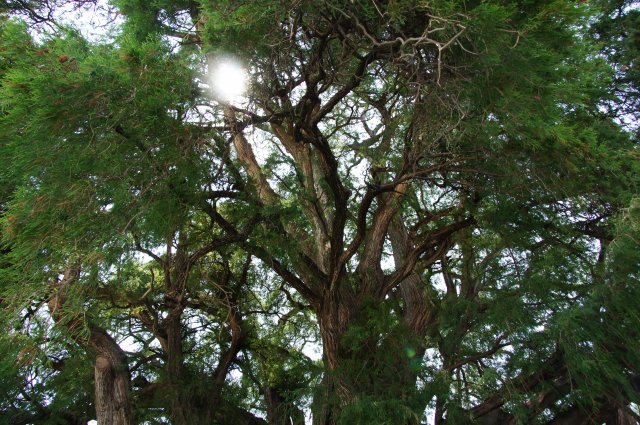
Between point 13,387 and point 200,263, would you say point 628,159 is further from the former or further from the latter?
point 13,387

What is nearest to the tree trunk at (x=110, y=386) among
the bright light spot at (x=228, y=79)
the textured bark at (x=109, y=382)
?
the textured bark at (x=109, y=382)

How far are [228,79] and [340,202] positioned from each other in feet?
5.36

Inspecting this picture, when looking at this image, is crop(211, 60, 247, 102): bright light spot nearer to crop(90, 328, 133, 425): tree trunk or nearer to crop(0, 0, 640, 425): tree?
crop(0, 0, 640, 425): tree

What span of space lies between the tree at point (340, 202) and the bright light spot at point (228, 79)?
91mm

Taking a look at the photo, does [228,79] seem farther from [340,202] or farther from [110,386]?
[110,386]

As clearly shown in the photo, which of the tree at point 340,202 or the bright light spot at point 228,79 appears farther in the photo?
the bright light spot at point 228,79

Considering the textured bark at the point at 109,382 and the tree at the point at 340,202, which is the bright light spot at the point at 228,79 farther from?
the textured bark at the point at 109,382

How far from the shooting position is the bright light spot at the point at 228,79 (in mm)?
4457

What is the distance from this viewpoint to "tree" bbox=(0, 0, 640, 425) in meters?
3.55

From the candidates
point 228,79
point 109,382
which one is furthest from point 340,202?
point 109,382

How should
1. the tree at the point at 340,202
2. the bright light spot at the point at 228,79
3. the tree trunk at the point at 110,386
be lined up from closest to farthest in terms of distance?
the tree at the point at 340,202
the bright light spot at the point at 228,79
the tree trunk at the point at 110,386

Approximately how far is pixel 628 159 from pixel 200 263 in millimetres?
4713

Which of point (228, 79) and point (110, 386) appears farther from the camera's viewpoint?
point (110, 386)

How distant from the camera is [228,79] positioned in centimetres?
453
